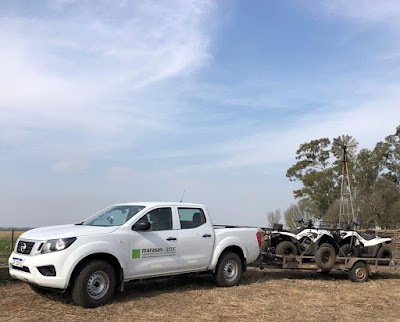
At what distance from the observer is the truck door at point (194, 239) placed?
9.41 metres

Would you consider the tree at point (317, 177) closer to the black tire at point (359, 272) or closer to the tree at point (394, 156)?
the tree at point (394, 156)

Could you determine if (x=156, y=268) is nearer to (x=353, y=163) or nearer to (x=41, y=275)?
(x=41, y=275)

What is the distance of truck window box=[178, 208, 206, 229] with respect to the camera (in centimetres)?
966

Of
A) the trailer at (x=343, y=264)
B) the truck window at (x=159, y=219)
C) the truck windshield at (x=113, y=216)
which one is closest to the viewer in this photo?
the truck windshield at (x=113, y=216)

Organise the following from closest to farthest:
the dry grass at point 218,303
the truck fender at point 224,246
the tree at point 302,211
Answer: the dry grass at point 218,303 → the truck fender at point 224,246 → the tree at point 302,211

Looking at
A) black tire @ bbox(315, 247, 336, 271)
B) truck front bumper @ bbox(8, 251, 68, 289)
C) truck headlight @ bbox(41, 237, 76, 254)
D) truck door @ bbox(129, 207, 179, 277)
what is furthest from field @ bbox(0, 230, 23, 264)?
black tire @ bbox(315, 247, 336, 271)

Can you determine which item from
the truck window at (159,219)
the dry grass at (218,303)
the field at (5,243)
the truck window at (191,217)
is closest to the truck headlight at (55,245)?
the dry grass at (218,303)

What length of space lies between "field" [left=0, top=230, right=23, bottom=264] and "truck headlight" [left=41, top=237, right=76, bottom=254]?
A: 12.6 feet


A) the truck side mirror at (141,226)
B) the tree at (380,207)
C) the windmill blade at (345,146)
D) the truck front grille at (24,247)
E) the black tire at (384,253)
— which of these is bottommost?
the black tire at (384,253)

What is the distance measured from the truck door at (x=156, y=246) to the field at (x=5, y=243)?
3970mm

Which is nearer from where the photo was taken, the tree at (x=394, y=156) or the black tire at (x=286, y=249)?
the black tire at (x=286, y=249)

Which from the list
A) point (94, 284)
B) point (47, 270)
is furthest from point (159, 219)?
point (47, 270)

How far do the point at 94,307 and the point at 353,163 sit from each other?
165ft

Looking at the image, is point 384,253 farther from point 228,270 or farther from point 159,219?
point 159,219
